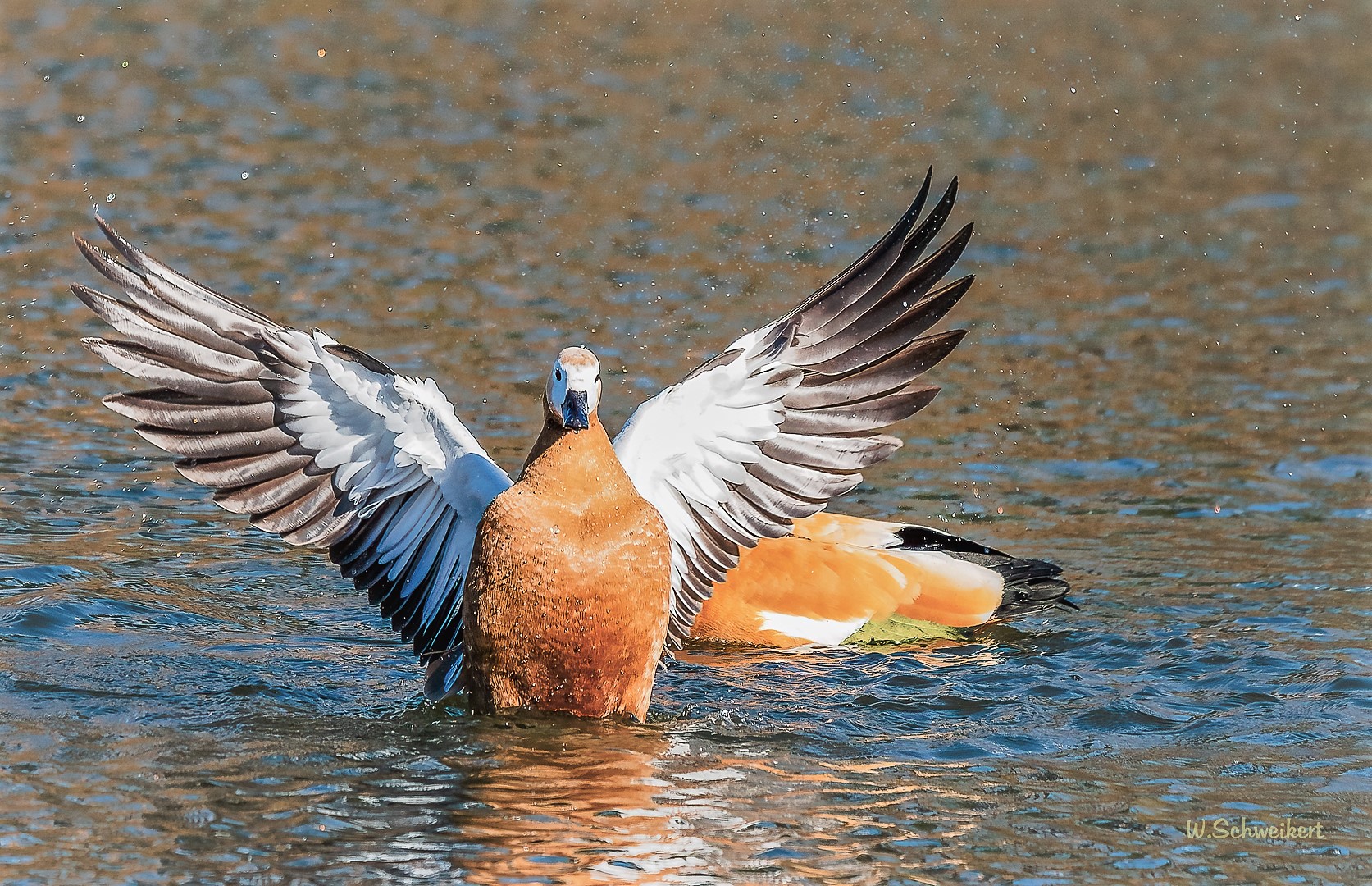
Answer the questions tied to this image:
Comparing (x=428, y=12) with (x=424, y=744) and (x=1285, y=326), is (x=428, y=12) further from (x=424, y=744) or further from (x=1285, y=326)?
(x=424, y=744)

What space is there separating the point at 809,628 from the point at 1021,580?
1048 millimetres

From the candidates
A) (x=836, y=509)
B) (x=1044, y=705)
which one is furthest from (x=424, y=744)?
(x=836, y=509)

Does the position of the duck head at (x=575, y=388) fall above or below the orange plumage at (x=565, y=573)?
above

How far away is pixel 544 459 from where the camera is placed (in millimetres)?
6590

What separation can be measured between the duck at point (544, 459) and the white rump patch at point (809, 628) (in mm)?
529

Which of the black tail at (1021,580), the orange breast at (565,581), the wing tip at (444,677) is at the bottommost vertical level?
the wing tip at (444,677)

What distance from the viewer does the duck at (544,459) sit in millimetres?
6578

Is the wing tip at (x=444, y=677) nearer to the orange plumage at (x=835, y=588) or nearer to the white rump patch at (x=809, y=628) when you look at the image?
the orange plumage at (x=835, y=588)

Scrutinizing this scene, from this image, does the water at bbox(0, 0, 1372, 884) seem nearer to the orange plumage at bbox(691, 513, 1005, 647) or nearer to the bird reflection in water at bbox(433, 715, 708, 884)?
the bird reflection in water at bbox(433, 715, 708, 884)

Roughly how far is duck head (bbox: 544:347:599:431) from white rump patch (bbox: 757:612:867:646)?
2.18 meters

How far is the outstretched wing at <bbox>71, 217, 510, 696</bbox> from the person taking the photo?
6676 millimetres

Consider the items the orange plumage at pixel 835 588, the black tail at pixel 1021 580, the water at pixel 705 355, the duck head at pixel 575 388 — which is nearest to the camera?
the water at pixel 705 355
